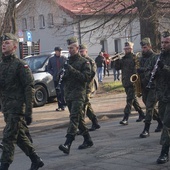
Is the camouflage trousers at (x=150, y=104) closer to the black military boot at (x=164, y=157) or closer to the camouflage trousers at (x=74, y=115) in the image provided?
the camouflage trousers at (x=74, y=115)

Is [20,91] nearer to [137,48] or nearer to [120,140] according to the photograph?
[120,140]

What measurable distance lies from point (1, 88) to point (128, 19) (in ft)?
46.6

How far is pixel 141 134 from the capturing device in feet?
33.1

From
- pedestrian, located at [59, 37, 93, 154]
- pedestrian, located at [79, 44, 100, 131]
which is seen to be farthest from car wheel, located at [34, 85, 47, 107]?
pedestrian, located at [59, 37, 93, 154]

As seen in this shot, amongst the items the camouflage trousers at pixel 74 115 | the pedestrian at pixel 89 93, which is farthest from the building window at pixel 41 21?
the camouflage trousers at pixel 74 115

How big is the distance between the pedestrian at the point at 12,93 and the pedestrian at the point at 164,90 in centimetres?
190

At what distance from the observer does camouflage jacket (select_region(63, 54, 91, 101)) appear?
8820 millimetres

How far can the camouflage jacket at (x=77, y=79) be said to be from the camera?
347 inches

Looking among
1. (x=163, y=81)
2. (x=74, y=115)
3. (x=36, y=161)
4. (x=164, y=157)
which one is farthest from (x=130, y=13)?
(x=36, y=161)

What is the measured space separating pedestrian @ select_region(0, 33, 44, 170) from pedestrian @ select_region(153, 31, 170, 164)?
1.90 meters

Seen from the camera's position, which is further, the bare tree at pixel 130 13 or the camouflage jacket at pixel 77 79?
the bare tree at pixel 130 13

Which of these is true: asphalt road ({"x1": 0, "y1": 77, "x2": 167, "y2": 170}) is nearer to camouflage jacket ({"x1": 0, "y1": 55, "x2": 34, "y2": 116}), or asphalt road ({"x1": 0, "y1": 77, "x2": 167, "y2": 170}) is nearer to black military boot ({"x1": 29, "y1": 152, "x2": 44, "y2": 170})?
black military boot ({"x1": 29, "y1": 152, "x2": 44, "y2": 170})

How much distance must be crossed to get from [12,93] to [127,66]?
5.14 m

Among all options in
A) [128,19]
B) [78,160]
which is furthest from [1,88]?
[128,19]
